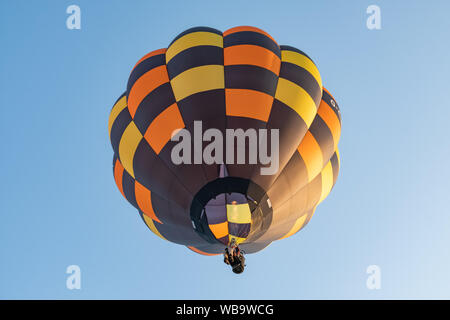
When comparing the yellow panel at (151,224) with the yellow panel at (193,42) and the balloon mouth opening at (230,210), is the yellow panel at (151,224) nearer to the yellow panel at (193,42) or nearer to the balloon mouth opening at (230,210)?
the balloon mouth opening at (230,210)

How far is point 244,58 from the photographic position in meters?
6.66

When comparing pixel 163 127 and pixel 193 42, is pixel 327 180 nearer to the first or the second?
pixel 163 127

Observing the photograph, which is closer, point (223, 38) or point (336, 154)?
point (223, 38)

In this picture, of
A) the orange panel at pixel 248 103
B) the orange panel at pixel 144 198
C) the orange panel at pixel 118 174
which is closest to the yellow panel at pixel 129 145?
the orange panel at pixel 144 198

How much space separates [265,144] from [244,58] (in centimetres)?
163

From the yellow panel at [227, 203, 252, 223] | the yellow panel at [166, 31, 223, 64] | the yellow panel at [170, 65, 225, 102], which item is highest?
the yellow panel at [166, 31, 223, 64]

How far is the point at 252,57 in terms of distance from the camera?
6695 mm

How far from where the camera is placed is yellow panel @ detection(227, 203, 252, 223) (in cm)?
590

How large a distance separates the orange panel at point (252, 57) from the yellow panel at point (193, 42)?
0.32 meters

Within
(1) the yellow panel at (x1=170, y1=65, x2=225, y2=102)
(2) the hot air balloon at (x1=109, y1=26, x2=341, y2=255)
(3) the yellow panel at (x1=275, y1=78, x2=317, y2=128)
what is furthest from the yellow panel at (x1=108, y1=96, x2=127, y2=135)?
(3) the yellow panel at (x1=275, y1=78, x2=317, y2=128)

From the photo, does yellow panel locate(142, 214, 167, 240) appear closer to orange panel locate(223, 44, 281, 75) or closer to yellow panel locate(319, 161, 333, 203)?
yellow panel locate(319, 161, 333, 203)

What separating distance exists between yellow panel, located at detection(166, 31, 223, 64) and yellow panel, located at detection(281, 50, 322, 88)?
1.20 meters

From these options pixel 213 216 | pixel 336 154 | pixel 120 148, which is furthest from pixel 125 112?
pixel 336 154

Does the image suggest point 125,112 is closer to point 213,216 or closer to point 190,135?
point 190,135
